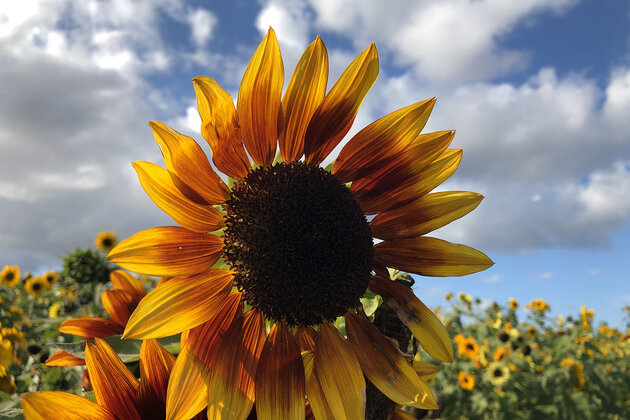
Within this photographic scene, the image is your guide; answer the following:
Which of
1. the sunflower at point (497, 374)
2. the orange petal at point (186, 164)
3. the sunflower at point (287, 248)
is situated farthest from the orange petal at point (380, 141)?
the sunflower at point (497, 374)

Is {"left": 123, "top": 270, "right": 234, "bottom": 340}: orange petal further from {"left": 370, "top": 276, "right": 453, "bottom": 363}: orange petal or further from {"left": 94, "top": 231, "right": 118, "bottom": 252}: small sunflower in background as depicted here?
{"left": 94, "top": 231, "right": 118, "bottom": 252}: small sunflower in background

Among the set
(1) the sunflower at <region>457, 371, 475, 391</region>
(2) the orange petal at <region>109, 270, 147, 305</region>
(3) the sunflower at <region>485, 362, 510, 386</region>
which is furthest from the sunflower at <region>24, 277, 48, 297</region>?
(2) the orange petal at <region>109, 270, 147, 305</region>

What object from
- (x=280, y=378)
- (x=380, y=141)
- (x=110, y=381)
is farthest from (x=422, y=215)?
(x=110, y=381)

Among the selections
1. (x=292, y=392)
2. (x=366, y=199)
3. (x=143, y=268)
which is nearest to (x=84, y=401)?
(x=143, y=268)

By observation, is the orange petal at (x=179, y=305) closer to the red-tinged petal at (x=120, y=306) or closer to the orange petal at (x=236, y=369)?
the orange petal at (x=236, y=369)

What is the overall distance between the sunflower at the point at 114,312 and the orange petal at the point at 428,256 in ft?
1.78

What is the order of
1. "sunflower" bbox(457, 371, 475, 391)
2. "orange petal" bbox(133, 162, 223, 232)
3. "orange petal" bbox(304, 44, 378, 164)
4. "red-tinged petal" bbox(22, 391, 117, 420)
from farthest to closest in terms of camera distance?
"sunflower" bbox(457, 371, 475, 391) < "orange petal" bbox(304, 44, 378, 164) < "orange petal" bbox(133, 162, 223, 232) < "red-tinged petal" bbox(22, 391, 117, 420)

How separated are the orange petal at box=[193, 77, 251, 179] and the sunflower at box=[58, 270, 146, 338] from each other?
1.28ft

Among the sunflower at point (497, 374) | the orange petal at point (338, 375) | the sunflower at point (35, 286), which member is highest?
the sunflower at point (35, 286)

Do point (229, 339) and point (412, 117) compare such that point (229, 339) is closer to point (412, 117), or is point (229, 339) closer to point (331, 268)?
point (331, 268)

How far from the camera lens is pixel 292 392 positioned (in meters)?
0.82

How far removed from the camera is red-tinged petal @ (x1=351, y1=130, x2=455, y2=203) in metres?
0.98

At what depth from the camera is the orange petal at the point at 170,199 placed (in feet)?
2.73

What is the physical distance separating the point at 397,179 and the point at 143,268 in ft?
1.63
